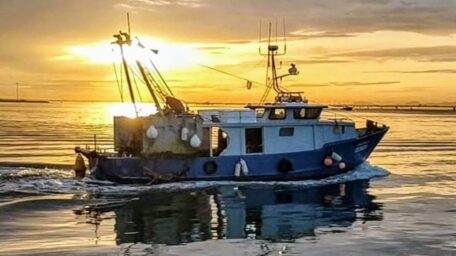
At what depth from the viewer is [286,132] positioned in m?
35.0

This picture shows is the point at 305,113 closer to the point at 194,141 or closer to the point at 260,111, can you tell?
the point at 260,111

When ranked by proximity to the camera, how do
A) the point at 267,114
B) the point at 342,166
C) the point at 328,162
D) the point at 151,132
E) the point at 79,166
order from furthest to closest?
the point at 79,166 → the point at 342,166 → the point at 328,162 → the point at 267,114 → the point at 151,132

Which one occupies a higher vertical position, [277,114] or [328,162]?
[277,114]

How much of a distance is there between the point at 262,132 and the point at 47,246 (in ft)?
54.9

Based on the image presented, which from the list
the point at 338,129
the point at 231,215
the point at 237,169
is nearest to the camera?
the point at 231,215

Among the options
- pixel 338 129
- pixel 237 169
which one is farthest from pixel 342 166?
pixel 237 169

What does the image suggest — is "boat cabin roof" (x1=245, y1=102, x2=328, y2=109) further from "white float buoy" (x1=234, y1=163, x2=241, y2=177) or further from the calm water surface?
the calm water surface

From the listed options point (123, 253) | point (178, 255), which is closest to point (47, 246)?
point (123, 253)

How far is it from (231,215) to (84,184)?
10.4 meters

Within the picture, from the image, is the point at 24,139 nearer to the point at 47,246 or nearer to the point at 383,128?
the point at 383,128

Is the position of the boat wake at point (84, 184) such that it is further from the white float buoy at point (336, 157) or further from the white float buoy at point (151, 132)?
the white float buoy at point (151, 132)

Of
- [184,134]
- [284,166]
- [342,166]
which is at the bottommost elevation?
[342,166]

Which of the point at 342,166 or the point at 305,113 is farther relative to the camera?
the point at 342,166

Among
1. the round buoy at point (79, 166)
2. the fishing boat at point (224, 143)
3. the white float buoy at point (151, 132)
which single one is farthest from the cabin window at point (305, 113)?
the round buoy at point (79, 166)
